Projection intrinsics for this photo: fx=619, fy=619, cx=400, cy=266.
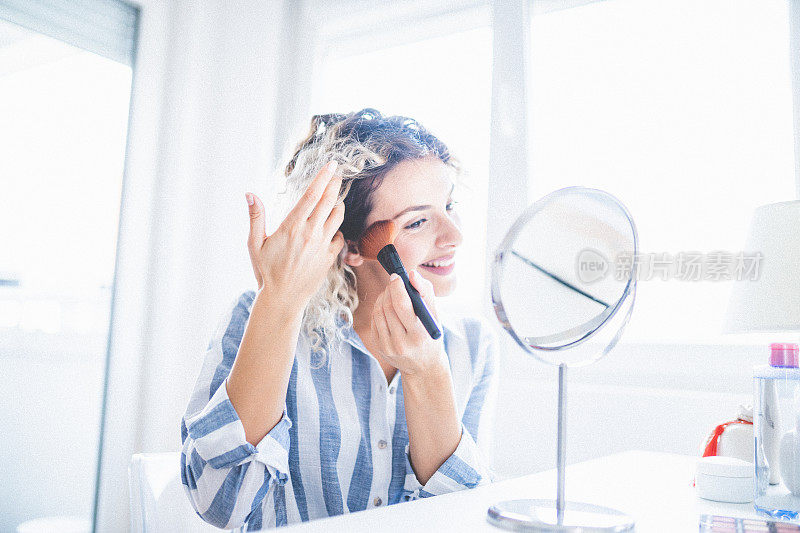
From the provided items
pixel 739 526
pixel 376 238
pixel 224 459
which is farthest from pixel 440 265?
pixel 739 526

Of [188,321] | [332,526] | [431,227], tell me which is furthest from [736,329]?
[188,321]

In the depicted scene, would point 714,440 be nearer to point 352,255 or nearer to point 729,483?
point 729,483

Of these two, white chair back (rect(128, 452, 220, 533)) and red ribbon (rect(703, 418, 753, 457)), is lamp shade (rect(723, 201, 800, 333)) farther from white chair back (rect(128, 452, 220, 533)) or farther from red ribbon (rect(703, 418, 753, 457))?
white chair back (rect(128, 452, 220, 533))

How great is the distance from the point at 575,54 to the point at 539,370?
0.85 metres

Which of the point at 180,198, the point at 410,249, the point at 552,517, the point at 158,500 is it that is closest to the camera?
the point at 552,517

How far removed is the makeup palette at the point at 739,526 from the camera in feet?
1.73

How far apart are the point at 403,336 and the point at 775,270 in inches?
21.7

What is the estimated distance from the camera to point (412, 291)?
751 mm

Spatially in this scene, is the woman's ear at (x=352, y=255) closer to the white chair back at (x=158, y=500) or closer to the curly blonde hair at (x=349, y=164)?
the curly blonde hair at (x=349, y=164)

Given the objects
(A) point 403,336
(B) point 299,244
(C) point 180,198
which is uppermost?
(C) point 180,198

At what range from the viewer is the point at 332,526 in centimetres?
49

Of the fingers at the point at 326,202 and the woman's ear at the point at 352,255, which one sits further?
the woman's ear at the point at 352,255

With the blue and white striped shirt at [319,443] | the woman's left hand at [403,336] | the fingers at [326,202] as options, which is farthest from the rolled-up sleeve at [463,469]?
the fingers at [326,202]

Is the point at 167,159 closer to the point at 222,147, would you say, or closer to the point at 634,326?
the point at 222,147
